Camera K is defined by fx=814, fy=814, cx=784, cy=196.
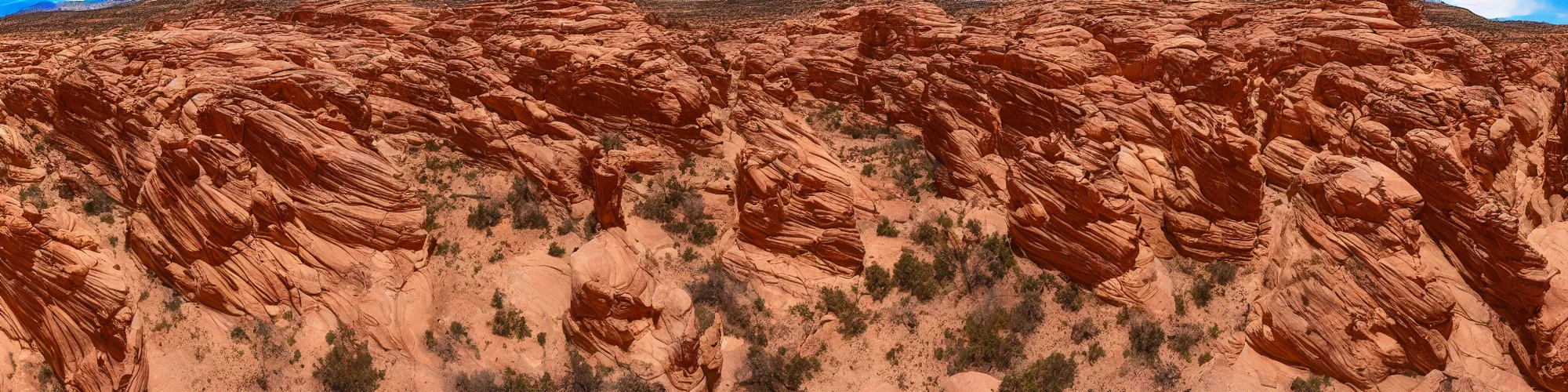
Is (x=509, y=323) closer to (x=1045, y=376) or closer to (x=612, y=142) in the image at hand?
(x=612, y=142)

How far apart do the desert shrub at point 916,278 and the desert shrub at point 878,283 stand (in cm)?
24

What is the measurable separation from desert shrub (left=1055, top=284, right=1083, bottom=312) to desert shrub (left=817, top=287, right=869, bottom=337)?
4.67 metres

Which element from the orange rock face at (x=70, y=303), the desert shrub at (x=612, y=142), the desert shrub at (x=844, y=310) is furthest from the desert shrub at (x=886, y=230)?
the orange rock face at (x=70, y=303)

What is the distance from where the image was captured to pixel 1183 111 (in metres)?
21.0

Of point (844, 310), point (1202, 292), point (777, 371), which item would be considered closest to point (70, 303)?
point (777, 371)

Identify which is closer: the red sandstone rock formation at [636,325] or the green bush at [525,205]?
the red sandstone rock formation at [636,325]

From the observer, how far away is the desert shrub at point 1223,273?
62.3 ft

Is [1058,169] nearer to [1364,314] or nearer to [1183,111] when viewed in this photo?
[1183,111]

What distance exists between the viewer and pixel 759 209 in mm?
20406

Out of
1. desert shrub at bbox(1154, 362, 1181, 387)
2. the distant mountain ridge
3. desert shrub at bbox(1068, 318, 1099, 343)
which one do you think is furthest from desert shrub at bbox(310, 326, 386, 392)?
the distant mountain ridge

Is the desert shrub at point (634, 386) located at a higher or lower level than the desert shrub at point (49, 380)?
lower

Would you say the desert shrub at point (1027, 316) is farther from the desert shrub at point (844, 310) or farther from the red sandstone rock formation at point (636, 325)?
the red sandstone rock formation at point (636, 325)

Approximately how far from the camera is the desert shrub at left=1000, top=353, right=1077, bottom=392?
17.4 m

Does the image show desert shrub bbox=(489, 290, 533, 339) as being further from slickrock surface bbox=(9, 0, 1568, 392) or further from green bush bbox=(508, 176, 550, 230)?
green bush bbox=(508, 176, 550, 230)
